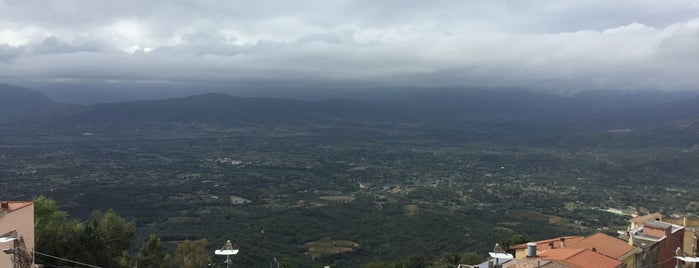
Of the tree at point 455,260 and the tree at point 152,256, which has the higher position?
the tree at point 152,256

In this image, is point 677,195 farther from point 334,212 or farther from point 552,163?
point 334,212

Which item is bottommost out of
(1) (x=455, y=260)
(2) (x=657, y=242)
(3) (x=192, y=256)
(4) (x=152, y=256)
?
(1) (x=455, y=260)

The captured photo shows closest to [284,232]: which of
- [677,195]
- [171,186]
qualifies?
[171,186]

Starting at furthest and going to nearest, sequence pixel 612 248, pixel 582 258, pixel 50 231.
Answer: pixel 50 231
pixel 612 248
pixel 582 258

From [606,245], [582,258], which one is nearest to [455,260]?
[606,245]

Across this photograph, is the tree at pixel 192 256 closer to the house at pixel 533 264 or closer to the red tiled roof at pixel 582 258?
the house at pixel 533 264

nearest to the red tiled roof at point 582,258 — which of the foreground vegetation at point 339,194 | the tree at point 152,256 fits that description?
the foreground vegetation at point 339,194

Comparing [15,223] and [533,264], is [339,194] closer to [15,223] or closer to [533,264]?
[533,264]
